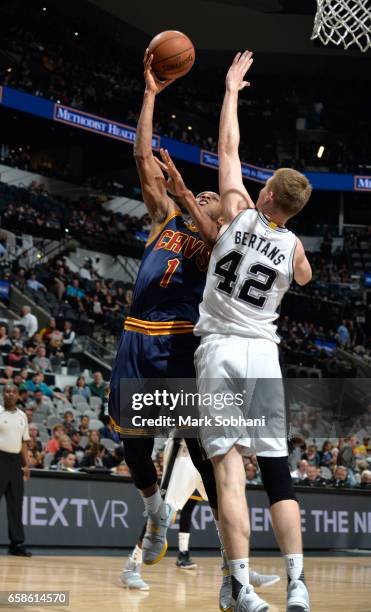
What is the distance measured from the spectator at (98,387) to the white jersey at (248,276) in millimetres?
11603

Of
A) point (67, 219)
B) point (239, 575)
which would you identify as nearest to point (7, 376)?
point (67, 219)

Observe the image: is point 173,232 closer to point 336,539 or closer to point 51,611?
point 51,611

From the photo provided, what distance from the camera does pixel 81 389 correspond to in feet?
51.8

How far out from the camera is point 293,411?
18047mm

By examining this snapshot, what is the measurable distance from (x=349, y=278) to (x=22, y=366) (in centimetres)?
1584

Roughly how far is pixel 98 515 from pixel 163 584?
3.94m

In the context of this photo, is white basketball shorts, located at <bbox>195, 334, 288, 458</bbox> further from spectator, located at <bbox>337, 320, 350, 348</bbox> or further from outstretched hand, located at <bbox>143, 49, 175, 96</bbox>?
spectator, located at <bbox>337, 320, 350, 348</bbox>

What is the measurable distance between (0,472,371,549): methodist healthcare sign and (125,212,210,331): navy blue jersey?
5.74 meters

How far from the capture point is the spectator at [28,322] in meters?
17.1

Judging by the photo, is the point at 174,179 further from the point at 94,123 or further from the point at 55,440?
the point at 94,123

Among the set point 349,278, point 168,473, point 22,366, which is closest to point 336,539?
point 168,473

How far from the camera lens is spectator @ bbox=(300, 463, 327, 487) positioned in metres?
12.9

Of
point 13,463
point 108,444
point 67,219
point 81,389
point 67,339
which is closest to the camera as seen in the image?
point 13,463

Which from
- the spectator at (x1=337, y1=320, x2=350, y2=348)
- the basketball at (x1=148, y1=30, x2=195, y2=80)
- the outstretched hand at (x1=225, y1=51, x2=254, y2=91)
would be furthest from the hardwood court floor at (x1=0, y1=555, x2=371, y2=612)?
the spectator at (x1=337, y1=320, x2=350, y2=348)
